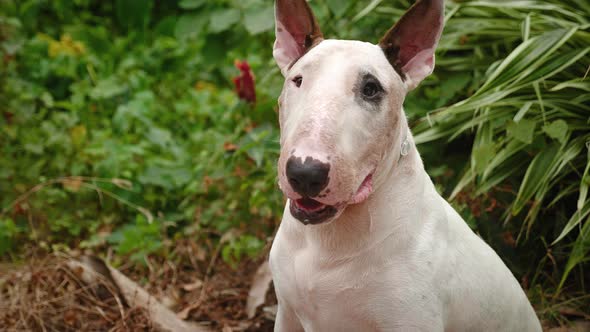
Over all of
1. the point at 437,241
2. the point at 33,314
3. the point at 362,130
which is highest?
the point at 362,130

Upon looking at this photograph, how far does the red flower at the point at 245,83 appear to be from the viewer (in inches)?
156

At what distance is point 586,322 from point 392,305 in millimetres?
1613

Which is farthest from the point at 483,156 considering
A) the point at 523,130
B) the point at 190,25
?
the point at 190,25

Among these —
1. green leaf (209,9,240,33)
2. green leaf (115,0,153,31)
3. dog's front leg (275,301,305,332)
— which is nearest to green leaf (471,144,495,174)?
dog's front leg (275,301,305,332)

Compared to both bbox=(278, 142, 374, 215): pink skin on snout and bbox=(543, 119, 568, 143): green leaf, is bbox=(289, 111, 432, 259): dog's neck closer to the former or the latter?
bbox=(278, 142, 374, 215): pink skin on snout

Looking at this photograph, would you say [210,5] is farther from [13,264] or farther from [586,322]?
[586,322]

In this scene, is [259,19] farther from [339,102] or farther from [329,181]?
[329,181]

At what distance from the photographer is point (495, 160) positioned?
352 centimetres

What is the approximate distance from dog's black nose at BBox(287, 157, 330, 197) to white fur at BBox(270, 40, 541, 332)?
0.14ft

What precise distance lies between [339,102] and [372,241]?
49 centimetres

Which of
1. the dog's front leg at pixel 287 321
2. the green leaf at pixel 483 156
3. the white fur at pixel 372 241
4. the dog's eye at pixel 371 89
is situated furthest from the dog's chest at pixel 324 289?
the green leaf at pixel 483 156

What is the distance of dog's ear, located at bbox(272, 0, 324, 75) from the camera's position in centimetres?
237

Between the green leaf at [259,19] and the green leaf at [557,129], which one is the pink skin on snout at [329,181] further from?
the green leaf at [259,19]

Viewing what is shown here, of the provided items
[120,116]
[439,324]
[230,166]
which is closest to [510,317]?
[439,324]
